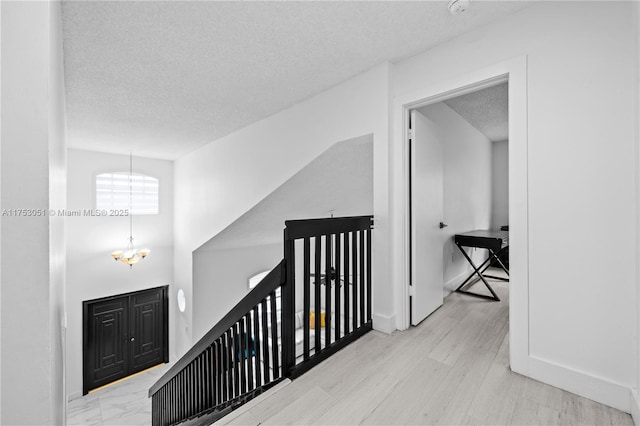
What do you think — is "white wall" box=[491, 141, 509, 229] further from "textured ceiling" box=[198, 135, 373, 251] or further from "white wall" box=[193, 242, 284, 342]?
"white wall" box=[193, 242, 284, 342]

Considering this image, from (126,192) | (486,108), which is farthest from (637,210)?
(126,192)

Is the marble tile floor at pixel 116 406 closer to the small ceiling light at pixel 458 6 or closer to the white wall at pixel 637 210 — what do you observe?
the white wall at pixel 637 210

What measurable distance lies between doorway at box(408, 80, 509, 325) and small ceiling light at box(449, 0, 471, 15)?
1.74 ft

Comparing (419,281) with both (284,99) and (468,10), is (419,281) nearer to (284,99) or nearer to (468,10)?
(468,10)

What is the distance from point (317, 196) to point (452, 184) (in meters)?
1.77

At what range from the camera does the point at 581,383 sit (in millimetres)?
1488

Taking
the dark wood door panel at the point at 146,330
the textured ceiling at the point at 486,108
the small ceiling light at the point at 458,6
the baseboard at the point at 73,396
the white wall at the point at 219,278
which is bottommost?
the baseboard at the point at 73,396

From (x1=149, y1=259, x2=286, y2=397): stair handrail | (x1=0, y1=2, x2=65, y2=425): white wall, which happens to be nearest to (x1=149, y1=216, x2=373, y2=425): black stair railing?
(x1=149, y1=259, x2=286, y2=397): stair handrail

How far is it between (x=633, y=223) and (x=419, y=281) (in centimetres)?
136

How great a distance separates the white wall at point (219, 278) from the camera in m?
5.36

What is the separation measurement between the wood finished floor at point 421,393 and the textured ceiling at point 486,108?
2337mm

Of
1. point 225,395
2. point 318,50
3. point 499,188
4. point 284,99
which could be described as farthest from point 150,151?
point 499,188

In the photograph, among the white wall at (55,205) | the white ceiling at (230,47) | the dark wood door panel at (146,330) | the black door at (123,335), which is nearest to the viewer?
the white wall at (55,205)

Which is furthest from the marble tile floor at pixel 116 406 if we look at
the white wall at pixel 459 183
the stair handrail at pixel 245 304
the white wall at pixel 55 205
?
the white wall at pixel 459 183
